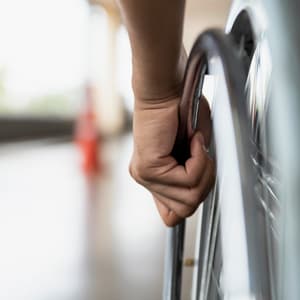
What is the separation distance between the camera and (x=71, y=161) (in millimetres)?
4020

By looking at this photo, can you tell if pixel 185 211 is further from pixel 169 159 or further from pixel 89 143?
pixel 89 143

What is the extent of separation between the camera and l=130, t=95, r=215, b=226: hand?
26.0 inches

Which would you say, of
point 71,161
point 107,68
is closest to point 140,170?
point 71,161

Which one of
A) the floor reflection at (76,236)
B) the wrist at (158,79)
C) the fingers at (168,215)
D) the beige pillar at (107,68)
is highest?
the beige pillar at (107,68)

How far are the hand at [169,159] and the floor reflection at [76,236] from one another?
4.56 feet

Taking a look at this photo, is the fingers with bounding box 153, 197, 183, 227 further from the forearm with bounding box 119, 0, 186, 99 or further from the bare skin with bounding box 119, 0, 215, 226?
the forearm with bounding box 119, 0, 186, 99

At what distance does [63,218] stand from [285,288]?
7.97 ft

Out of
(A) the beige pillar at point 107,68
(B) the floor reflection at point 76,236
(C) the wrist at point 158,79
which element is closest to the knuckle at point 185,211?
Result: (C) the wrist at point 158,79

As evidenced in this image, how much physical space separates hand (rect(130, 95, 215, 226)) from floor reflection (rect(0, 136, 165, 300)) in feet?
4.56

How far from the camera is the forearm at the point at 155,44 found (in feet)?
1.85

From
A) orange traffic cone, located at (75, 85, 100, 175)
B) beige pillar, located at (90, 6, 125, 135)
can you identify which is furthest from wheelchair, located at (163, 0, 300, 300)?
beige pillar, located at (90, 6, 125, 135)

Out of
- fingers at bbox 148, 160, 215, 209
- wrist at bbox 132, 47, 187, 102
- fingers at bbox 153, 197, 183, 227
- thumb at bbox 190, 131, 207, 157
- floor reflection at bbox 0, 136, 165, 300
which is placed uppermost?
wrist at bbox 132, 47, 187, 102

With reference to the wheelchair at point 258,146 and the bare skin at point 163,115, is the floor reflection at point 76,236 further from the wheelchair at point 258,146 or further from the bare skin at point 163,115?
the wheelchair at point 258,146

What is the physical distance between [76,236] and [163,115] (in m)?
1.94
